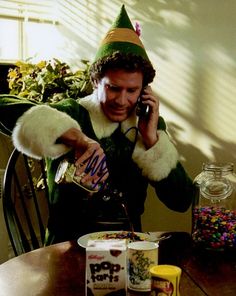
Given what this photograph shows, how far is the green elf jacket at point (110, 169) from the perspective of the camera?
1635 mm

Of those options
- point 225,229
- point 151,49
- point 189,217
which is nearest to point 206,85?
point 151,49

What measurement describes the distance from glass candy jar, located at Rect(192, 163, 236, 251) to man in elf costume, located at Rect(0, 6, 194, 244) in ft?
0.67

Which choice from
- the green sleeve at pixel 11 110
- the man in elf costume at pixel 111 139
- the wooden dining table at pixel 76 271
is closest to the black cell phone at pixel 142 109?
the man in elf costume at pixel 111 139

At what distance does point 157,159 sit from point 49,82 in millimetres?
1031

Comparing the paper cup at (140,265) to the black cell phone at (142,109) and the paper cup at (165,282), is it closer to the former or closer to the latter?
the paper cup at (165,282)

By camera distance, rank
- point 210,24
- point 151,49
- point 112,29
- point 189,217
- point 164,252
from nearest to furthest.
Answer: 1. point 164,252
2. point 112,29
3. point 210,24
4. point 189,217
5. point 151,49

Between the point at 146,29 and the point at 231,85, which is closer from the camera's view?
the point at 231,85

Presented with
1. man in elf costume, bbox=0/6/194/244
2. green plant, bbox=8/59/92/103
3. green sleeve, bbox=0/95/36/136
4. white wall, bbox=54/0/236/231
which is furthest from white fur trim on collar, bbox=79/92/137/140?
green plant, bbox=8/59/92/103

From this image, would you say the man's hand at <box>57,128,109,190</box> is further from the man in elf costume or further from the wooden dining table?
the wooden dining table

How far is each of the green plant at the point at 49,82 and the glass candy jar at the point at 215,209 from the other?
115 centimetres

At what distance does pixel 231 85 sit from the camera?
5.71 feet

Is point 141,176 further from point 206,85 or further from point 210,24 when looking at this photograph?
point 210,24

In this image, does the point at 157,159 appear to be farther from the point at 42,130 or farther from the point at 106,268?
the point at 106,268

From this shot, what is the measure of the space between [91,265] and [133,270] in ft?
0.30
